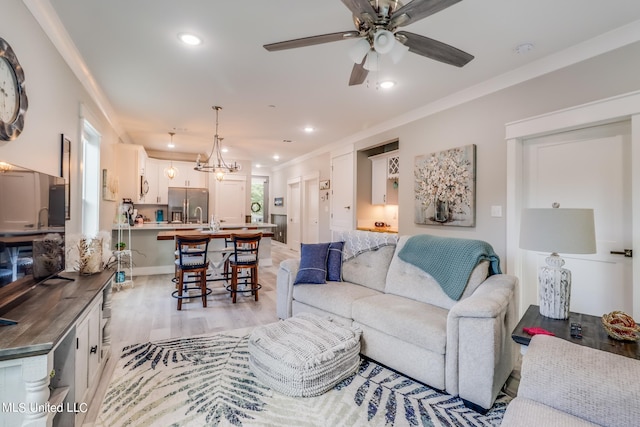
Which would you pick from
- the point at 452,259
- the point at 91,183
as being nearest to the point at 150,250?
the point at 91,183

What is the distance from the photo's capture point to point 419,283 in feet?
8.61

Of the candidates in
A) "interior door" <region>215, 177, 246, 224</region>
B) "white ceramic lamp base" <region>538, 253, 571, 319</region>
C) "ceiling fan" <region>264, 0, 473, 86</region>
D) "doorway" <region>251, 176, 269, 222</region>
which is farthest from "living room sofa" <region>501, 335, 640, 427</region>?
"doorway" <region>251, 176, 269, 222</region>

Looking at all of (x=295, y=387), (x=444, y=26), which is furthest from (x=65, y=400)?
(x=444, y=26)

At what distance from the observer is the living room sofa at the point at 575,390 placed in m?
1.00

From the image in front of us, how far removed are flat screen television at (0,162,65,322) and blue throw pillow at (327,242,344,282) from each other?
7.23 ft

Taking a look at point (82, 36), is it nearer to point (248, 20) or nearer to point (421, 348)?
point (248, 20)

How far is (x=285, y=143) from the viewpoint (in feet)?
21.5

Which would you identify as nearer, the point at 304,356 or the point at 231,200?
the point at 304,356

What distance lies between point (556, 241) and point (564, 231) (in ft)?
0.23

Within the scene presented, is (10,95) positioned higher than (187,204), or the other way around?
Result: (10,95)

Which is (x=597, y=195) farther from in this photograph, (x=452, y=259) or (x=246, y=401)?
(x=246, y=401)

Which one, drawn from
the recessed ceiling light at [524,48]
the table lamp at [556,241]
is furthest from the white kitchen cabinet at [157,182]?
the table lamp at [556,241]

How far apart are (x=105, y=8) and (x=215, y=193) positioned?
19.1ft

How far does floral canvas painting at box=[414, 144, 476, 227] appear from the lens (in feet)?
11.6
